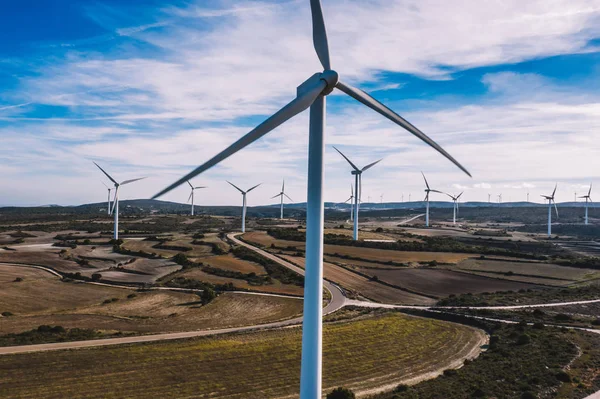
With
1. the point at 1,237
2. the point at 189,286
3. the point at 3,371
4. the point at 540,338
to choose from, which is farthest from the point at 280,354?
the point at 1,237

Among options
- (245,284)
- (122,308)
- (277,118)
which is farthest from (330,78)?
(245,284)

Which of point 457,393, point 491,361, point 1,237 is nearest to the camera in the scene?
point 457,393

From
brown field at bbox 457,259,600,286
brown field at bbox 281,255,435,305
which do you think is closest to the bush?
brown field at bbox 281,255,435,305

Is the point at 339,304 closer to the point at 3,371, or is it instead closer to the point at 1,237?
the point at 3,371

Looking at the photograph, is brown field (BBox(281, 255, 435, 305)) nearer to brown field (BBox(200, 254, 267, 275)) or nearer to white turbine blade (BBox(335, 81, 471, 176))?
brown field (BBox(200, 254, 267, 275))

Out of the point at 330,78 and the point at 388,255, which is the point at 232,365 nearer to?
the point at 330,78

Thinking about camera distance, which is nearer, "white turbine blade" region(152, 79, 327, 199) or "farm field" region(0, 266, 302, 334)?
"white turbine blade" region(152, 79, 327, 199)
